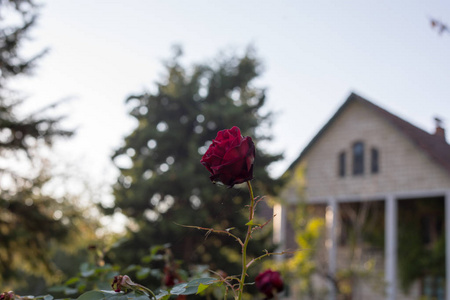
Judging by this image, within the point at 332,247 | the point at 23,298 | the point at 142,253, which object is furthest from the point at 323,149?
the point at 23,298

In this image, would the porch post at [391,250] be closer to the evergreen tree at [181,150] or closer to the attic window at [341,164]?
the attic window at [341,164]

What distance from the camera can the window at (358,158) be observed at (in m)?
16.6

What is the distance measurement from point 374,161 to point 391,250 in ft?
8.97

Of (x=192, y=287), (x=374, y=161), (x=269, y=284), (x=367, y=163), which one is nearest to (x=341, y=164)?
(x=367, y=163)

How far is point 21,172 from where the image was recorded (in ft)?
38.6

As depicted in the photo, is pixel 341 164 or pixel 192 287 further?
pixel 341 164

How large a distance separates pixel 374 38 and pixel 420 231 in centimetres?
1421

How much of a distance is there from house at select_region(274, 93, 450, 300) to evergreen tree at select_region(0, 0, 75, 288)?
629cm

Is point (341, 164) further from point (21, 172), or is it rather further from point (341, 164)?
point (21, 172)

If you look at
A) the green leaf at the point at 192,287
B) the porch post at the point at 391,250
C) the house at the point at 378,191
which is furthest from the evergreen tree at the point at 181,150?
the green leaf at the point at 192,287

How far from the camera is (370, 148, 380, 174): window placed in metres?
16.1

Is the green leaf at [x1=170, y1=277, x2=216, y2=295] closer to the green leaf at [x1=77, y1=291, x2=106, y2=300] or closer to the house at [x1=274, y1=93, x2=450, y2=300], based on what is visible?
the green leaf at [x1=77, y1=291, x2=106, y2=300]

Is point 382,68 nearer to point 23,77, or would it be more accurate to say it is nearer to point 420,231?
point 23,77

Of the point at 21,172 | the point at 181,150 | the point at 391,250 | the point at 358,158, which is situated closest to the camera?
the point at 181,150
